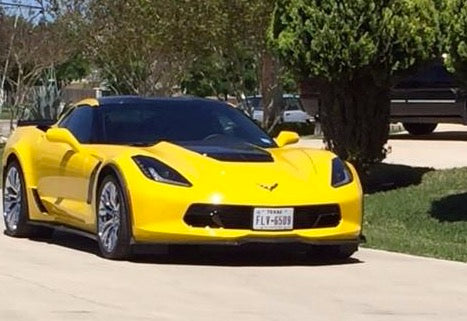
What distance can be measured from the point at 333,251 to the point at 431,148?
1262 cm

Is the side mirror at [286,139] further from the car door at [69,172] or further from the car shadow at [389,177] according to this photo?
the car shadow at [389,177]

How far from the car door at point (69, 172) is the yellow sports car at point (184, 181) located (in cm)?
1

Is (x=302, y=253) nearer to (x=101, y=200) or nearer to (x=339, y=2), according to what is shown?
(x=101, y=200)

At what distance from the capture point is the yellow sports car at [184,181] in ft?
31.6

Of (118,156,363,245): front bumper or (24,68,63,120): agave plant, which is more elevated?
(118,156,363,245): front bumper

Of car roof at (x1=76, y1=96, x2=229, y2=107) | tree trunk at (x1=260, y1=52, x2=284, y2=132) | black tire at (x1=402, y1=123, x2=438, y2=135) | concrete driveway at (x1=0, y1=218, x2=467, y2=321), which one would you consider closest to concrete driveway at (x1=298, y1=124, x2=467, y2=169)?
black tire at (x1=402, y1=123, x2=438, y2=135)

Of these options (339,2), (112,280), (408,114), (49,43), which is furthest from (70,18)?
(112,280)

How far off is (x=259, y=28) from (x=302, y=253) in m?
16.1

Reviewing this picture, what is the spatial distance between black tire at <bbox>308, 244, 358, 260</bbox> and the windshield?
1123 millimetres

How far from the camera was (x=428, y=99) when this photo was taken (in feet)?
78.2

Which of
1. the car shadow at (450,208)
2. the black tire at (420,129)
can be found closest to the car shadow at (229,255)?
the car shadow at (450,208)

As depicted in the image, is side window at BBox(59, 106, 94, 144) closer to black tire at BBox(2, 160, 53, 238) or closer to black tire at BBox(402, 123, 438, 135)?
black tire at BBox(2, 160, 53, 238)

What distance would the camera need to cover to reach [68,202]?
10977mm

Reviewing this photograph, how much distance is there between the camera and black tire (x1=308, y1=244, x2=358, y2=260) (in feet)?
33.2
